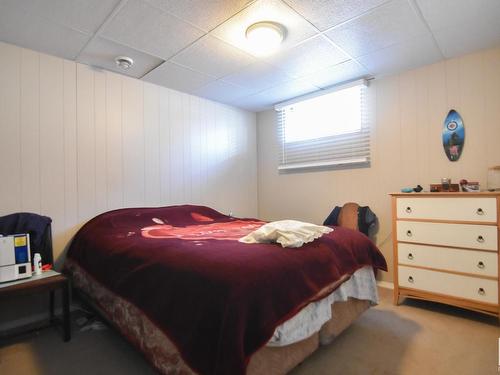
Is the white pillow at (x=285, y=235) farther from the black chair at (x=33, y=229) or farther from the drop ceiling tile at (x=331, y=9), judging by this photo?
the black chair at (x=33, y=229)

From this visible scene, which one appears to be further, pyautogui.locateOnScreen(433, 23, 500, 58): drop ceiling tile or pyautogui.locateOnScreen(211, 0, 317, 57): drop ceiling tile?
pyautogui.locateOnScreen(433, 23, 500, 58): drop ceiling tile

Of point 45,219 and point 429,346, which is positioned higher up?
point 45,219

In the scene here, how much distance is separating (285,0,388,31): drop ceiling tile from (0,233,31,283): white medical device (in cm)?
245

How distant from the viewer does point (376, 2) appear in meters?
1.84

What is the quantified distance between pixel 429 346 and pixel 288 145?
2.69m

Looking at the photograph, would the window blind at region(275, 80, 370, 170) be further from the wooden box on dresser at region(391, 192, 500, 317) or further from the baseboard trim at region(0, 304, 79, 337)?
the baseboard trim at region(0, 304, 79, 337)

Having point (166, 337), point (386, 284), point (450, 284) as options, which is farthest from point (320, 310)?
point (386, 284)

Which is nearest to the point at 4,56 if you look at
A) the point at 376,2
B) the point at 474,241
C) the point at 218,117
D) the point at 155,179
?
the point at 155,179

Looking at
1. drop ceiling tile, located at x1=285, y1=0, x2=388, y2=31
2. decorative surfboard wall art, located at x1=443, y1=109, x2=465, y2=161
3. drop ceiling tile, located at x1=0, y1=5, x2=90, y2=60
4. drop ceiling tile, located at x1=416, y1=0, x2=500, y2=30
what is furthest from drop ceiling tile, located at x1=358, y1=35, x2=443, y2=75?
drop ceiling tile, located at x1=0, y1=5, x2=90, y2=60

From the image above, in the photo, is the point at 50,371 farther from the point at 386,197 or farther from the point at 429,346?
the point at 386,197

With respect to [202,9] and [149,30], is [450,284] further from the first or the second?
[149,30]

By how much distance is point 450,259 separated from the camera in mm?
2256

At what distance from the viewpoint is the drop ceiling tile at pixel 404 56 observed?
236 centimetres

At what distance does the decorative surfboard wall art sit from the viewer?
2.56 metres
